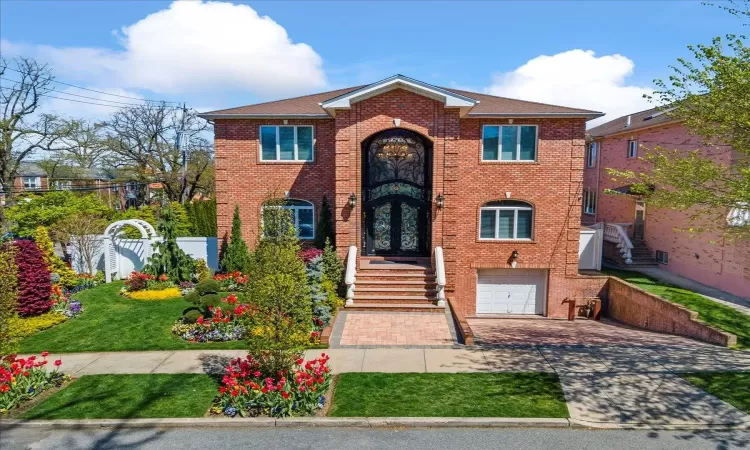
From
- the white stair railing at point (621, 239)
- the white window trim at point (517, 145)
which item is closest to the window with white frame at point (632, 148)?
the white stair railing at point (621, 239)

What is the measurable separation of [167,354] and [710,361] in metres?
12.9

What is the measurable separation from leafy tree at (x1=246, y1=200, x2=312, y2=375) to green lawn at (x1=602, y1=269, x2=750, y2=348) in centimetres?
1145

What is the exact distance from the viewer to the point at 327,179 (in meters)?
17.5

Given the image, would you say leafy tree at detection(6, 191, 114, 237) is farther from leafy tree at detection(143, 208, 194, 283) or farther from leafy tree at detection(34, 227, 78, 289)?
leafy tree at detection(143, 208, 194, 283)

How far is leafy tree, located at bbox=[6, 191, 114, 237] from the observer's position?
20.9 meters

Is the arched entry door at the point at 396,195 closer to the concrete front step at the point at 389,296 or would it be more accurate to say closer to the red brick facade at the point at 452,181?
the red brick facade at the point at 452,181

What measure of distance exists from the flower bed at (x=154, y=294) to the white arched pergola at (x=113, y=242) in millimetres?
2116

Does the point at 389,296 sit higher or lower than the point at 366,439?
higher

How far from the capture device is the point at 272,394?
7.98m

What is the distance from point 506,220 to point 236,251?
10.7 m

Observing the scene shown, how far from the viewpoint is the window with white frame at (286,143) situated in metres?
17.4

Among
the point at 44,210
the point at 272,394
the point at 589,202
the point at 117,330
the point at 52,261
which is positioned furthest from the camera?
the point at 589,202

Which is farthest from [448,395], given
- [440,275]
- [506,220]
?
[506,220]

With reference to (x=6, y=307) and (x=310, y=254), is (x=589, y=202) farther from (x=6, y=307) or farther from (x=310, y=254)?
(x=6, y=307)
